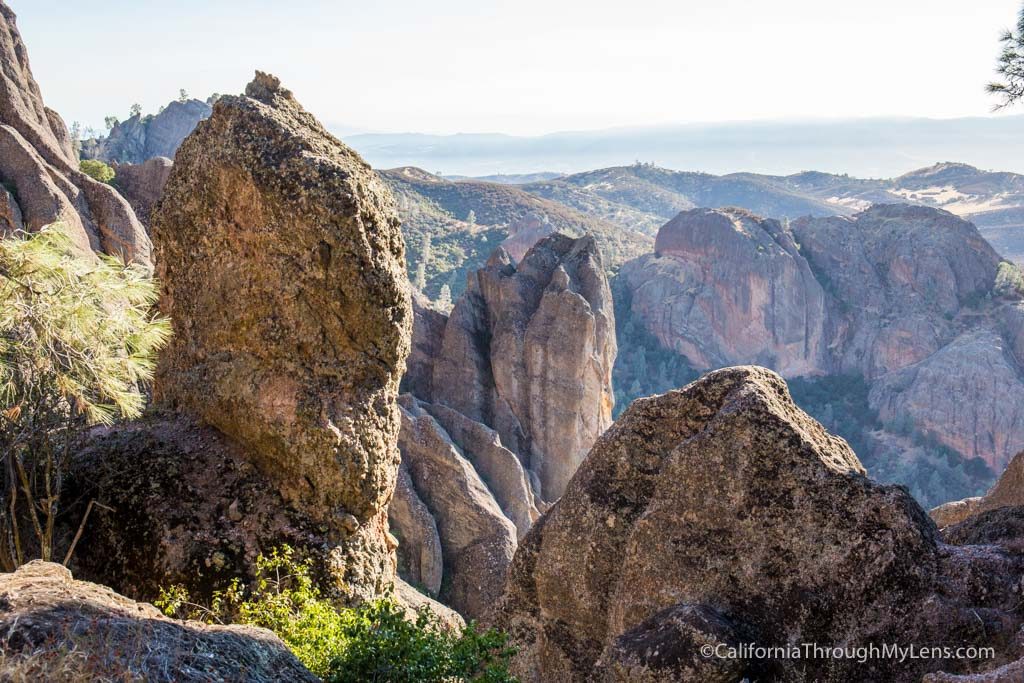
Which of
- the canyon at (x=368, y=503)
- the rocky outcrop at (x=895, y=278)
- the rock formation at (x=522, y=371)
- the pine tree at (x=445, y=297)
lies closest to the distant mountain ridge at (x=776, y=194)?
the rocky outcrop at (x=895, y=278)

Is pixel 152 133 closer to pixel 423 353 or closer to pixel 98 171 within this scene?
pixel 98 171

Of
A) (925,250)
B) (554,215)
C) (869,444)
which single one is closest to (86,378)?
(869,444)

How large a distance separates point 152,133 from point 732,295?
68076mm

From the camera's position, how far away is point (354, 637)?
277 inches

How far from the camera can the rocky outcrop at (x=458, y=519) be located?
896 inches

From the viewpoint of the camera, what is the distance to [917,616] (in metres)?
6.52

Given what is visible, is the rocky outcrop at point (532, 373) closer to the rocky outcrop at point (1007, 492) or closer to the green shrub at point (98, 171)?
the green shrub at point (98, 171)

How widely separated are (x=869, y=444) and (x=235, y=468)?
238 feet

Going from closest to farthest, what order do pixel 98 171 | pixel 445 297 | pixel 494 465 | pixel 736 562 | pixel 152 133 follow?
pixel 736 562 → pixel 494 465 → pixel 98 171 → pixel 445 297 → pixel 152 133

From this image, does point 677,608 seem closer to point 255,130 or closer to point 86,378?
point 86,378

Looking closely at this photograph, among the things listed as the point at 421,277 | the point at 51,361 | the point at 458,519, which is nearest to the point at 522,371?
the point at 458,519

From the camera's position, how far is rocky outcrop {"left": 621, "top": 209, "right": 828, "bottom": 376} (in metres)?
84.7

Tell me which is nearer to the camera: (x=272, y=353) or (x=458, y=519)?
(x=272, y=353)

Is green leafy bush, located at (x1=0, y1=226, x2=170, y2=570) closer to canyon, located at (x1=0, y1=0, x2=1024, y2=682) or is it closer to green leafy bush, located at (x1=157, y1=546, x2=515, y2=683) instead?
canyon, located at (x1=0, y1=0, x2=1024, y2=682)
